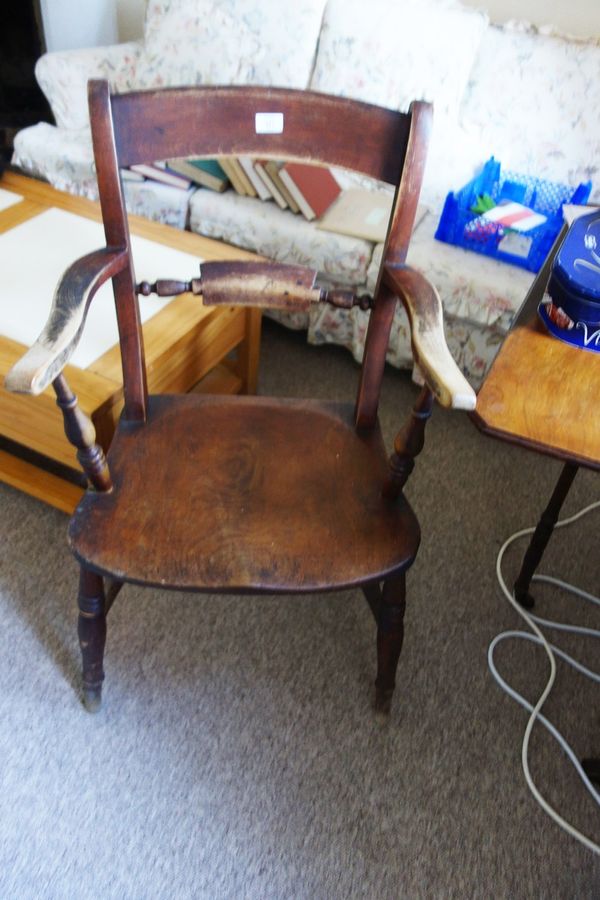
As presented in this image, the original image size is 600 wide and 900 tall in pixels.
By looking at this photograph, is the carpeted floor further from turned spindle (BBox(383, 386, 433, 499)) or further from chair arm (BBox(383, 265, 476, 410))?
chair arm (BBox(383, 265, 476, 410))

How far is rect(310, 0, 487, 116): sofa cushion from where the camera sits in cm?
190

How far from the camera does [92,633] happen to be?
1113mm

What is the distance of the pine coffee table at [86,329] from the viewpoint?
4.23ft

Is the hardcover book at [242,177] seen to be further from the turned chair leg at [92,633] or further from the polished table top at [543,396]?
the turned chair leg at [92,633]

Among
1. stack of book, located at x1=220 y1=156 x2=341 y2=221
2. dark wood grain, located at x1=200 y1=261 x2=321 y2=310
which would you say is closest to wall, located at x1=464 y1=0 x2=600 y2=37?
stack of book, located at x1=220 y1=156 x2=341 y2=221

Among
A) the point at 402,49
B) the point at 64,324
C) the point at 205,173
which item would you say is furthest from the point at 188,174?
the point at 64,324

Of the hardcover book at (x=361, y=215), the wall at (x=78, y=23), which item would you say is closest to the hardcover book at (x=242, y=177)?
the hardcover book at (x=361, y=215)

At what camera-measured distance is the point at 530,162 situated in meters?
2.00

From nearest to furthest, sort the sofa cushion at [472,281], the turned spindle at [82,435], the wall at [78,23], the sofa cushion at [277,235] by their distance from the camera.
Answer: the turned spindle at [82,435]
the sofa cushion at [472,281]
the sofa cushion at [277,235]
the wall at [78,23]

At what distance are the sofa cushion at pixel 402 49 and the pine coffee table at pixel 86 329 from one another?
741 millimetres

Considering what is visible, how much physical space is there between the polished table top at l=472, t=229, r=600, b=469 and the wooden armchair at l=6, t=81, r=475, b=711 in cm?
8

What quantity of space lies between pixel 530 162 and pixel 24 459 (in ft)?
5.21

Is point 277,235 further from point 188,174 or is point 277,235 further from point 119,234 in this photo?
point 119,234

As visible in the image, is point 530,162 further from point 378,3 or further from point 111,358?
point 111,358
